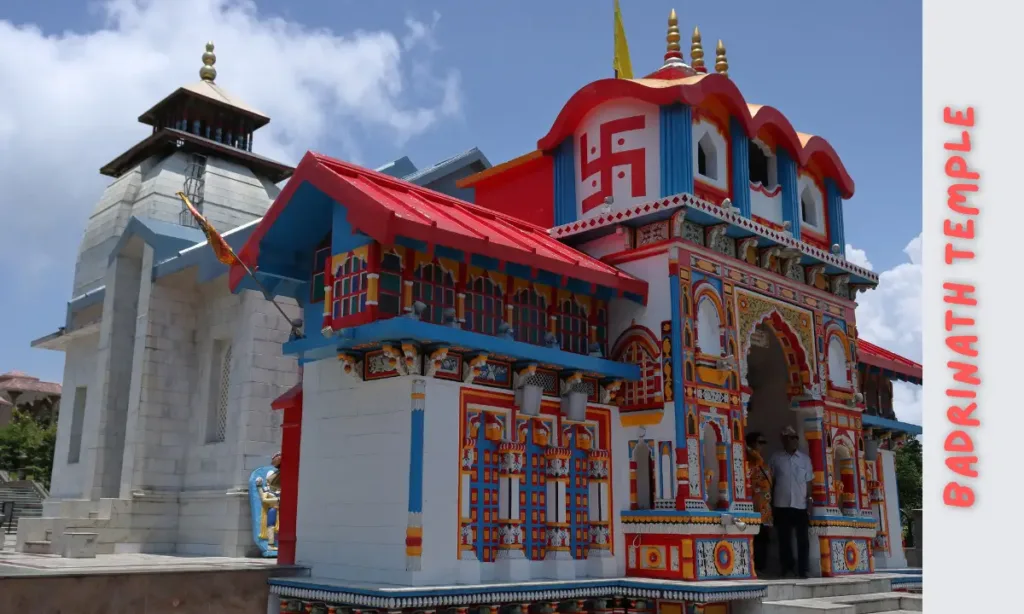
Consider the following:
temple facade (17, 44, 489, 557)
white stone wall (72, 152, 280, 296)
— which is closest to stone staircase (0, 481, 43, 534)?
temple facade (17, 44, 489, 557)

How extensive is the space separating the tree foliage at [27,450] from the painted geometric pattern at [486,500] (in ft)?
114

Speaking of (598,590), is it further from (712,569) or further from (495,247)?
(495,247)

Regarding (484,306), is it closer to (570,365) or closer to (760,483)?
(570,365)

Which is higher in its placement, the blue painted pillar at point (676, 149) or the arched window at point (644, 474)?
the blue painted pillar at point (676, 149)

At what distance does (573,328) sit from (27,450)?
1415 inches

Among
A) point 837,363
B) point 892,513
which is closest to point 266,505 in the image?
point 837,363

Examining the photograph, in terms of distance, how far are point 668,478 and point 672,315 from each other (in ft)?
6.78

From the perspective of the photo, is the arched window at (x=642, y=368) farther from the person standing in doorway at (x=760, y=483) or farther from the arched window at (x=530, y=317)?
the person standing in doorway at (x=760, y=483)

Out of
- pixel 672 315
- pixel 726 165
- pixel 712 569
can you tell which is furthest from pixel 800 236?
pixel 712 569

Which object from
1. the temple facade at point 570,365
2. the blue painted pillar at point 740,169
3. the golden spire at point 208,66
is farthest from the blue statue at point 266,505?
the golden spire at point 208,66

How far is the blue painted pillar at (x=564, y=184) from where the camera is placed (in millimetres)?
13742

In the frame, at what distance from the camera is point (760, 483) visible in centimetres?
1423

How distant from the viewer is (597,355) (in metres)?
11.8

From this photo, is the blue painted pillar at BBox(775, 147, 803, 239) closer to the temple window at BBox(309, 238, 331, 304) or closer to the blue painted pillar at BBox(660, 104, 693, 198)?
the blue painted pillar at BBox(660, 104, 693, 198)
